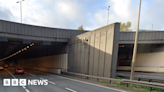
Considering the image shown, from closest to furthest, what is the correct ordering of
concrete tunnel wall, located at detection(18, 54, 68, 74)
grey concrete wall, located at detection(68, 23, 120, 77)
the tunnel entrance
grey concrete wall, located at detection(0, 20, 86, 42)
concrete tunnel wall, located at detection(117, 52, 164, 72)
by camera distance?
1. grey concrete wall, located at detection(68, 23, 120, 77)
2. grey concrete wall, located at detection(0, 20, 86, 42)
3. the tunnel entrance
4. concrete tunnel wall, located at detection(18, 54, 68, 74)
5. concrete tunnel wall, located at detection(117, 52, 164, 72)

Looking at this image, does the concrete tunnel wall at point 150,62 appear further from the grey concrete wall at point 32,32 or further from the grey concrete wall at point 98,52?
the grey concrete wall at point 32,32

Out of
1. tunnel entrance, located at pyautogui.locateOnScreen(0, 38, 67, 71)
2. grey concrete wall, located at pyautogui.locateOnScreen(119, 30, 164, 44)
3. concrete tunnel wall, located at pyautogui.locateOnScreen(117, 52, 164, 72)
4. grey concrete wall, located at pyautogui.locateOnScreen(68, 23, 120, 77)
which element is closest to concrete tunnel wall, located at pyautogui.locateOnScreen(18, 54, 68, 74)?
tunnel entrance, located at pyautogui.locateOnScreen(0, 38, 67, 71)

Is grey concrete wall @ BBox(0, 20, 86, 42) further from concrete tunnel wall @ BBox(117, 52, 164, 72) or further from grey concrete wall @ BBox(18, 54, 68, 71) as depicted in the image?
concrete tunnel wall @ BBox(117, 52, 164, 72)

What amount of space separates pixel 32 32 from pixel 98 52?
34.8 ft

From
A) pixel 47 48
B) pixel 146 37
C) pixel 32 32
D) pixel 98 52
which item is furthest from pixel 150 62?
pixel 32 32

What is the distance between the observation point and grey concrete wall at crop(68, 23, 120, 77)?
1082 centimetres

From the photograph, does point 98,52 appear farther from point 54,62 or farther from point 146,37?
point 54,62

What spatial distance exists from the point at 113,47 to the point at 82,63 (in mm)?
5947

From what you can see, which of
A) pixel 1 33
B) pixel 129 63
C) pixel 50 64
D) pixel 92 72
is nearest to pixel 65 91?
pixel 92 72

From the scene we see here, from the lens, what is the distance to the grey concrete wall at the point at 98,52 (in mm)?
10820

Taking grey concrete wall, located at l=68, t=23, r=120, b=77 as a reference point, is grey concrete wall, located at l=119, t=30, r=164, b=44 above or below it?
above

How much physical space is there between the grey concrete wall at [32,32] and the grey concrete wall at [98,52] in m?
2.98

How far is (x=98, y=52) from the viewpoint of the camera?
41.0 ft

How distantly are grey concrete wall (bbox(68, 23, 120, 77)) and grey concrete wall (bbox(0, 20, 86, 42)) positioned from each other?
2.98m
